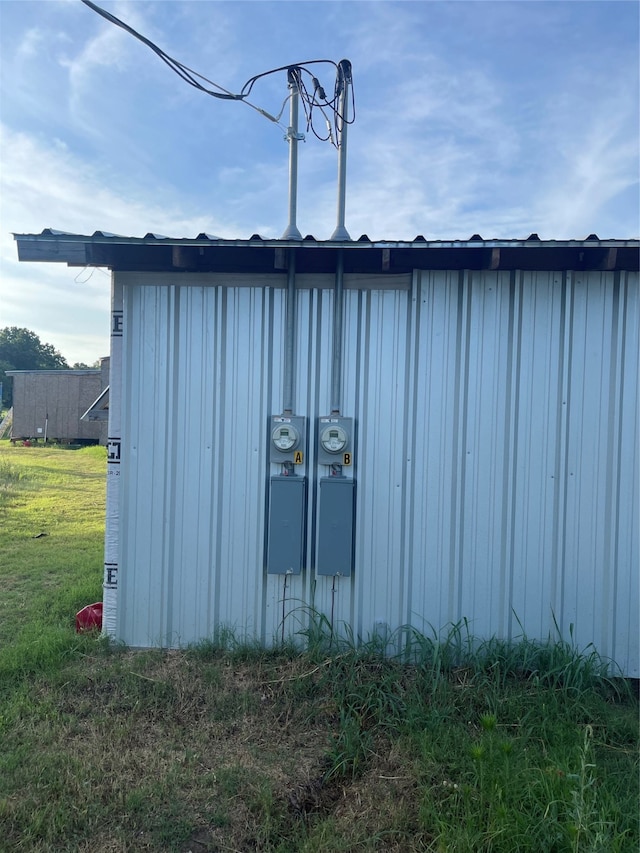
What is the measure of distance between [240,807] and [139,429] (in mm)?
2289

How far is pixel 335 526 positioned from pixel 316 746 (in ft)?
4.04

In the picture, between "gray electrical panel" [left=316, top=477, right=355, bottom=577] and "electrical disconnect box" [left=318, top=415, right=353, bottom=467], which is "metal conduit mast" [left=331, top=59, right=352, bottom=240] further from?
"gray electrical panel" [left=316, top=477, right=355, bottom=577]

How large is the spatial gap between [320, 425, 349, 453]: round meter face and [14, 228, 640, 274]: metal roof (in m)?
1.08

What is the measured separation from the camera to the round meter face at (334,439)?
11.1 ft

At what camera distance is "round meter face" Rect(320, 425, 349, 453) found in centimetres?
337

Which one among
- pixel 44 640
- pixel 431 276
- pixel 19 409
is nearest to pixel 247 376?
pixel 431 276

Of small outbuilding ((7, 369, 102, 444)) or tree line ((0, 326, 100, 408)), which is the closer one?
small outbuilding ((7, 369, 102, 444))

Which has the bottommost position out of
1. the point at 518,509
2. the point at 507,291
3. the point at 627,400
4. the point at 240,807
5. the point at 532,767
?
the point at 240,807

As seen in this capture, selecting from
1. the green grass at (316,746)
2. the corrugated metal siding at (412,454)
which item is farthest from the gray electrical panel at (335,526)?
the green grass at (316,746)

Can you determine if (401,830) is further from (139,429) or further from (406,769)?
(139,429)

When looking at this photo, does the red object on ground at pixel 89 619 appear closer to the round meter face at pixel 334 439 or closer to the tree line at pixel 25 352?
the round meter face at pixel 334 439

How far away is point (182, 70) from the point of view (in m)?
3.97

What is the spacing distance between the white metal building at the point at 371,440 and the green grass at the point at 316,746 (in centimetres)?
27

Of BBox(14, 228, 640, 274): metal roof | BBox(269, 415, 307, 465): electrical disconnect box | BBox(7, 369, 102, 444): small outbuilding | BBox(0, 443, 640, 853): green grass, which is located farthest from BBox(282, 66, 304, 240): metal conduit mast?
BBox(7, 369, 102, 444): small outbuilding
